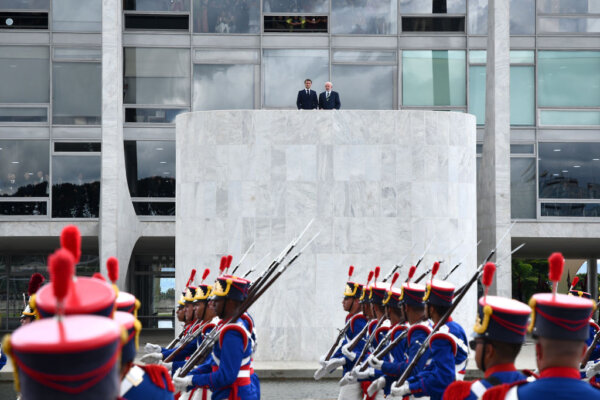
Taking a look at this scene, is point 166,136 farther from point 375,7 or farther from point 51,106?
point 375,7

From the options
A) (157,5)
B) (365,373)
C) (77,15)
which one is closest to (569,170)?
(157,5)

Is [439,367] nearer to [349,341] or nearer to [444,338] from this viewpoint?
[444,338]

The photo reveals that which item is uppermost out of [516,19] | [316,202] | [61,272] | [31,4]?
[31,4]

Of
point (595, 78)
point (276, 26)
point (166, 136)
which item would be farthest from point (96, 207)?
point (595, 78)

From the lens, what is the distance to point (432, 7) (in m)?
24.8

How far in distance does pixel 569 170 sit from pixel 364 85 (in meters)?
5.58

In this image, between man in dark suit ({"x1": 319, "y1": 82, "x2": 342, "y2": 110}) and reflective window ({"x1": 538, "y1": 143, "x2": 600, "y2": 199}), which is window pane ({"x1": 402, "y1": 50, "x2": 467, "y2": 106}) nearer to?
reflective window ({"x1": 538, "y1": 143, "x2": 600, "y2": 199})

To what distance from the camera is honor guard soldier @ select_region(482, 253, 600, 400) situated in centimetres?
369

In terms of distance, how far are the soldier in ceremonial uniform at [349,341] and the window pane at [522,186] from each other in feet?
44.9

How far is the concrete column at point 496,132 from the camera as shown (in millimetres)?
23266

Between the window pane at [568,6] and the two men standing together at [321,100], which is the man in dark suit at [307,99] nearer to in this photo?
the two men standing together at [321,100]

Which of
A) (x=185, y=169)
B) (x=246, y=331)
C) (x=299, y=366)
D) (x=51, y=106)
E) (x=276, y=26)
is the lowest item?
(x=299, y=366)

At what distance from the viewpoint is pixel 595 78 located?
80.2ft

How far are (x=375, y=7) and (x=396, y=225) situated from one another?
8.78 m
